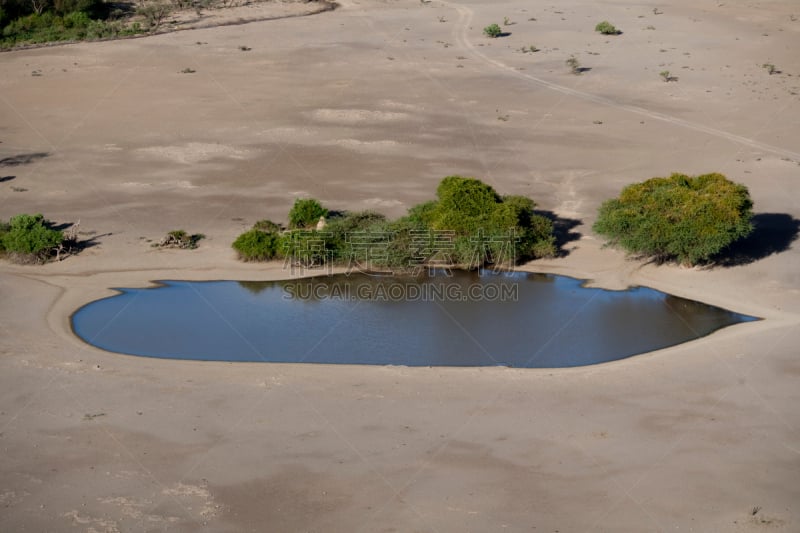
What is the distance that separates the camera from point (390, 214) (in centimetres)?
3288

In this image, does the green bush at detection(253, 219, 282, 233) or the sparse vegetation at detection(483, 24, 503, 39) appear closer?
the green bush at detection(253, 219, 282, 233)

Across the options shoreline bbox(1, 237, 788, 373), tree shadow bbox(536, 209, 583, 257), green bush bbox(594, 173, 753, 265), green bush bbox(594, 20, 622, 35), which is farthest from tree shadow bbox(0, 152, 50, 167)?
green bush bbox(594, 20, 622, 35)

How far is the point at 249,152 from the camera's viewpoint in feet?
126

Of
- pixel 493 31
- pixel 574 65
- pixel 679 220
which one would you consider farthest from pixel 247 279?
pixel 493 31

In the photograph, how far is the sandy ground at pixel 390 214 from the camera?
17.5 meters

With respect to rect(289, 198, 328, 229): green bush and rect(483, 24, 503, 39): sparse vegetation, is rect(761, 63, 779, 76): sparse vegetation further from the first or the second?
rect(289, 198, 328, 229): green bush

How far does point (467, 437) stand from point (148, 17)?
4838 cm

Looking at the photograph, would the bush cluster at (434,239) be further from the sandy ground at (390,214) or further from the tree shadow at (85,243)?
the tree shadow at (85,243)

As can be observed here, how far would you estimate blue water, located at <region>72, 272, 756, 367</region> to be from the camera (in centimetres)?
2441

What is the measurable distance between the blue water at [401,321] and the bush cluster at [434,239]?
0.67 meters

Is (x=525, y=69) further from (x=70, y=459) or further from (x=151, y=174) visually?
(x=70, y=459)

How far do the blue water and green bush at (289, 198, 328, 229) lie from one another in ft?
8.44

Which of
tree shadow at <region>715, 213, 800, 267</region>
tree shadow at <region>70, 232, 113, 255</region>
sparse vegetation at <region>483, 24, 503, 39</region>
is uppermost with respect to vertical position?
sparse vegetation at <region>483, 24, 503, 39</region>

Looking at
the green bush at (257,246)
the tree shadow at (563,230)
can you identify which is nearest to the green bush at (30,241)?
the green bush at (257,246)
